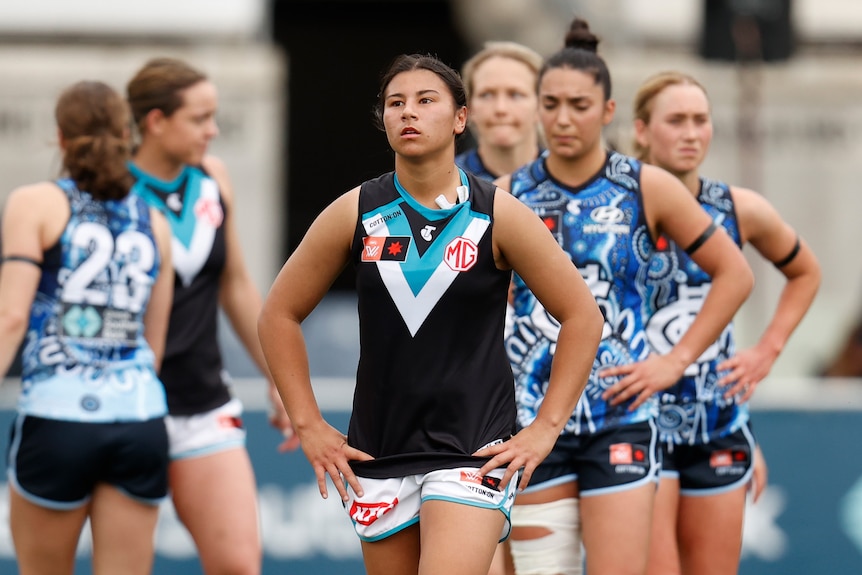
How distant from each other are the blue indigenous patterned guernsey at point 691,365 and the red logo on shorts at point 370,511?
1790mm

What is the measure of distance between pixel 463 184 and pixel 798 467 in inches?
185

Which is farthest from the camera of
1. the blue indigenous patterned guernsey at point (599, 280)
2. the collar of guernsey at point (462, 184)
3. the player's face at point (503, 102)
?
the player's face at point (503, 102)

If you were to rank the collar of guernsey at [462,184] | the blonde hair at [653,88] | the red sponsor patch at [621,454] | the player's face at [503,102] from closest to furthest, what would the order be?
1. the collar of guernsey at [462,184]
2. the red sponsor patch at [621,454]
3. the blonde hair at [653,88]
4. the player's face at [503,102]

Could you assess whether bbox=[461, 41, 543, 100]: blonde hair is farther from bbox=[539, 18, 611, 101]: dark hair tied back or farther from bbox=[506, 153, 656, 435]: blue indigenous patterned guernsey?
bbox=[506, 153, 656, 435]: blue indigenous patterned guernsey

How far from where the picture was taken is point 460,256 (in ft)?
14.9

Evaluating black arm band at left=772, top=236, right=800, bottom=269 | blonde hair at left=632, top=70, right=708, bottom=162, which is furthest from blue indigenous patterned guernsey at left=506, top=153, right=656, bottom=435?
black arm band at left=772, top=236, right=800, bottom=269

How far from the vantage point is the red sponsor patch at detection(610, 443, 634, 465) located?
5445 mm

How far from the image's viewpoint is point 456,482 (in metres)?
4.51

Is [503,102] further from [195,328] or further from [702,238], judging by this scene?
[195,328]

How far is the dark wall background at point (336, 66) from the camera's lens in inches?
829

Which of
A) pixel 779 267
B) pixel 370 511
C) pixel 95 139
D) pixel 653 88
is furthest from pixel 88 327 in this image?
pixel 779 267

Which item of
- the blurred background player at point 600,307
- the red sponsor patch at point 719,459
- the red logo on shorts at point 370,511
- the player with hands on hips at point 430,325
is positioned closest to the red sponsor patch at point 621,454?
the blurred background player at point 600,307

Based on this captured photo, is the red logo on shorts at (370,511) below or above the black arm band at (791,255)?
below

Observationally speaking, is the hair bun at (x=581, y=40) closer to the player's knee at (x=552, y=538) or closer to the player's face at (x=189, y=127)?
the player's face at (x=189, y=127)
